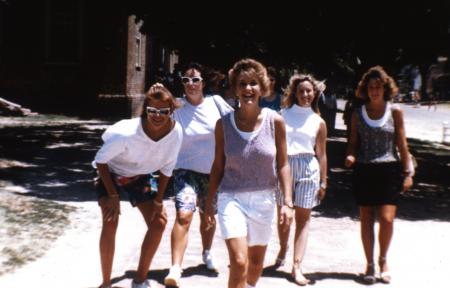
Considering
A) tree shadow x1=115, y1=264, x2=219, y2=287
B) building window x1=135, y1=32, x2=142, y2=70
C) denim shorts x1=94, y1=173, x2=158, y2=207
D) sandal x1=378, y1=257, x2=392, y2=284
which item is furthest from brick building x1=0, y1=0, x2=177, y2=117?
denim shorts x1=94, y1=173, x2=158, y2=207

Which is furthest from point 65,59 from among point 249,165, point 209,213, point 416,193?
point 249,165

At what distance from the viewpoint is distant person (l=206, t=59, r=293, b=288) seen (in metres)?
4.47

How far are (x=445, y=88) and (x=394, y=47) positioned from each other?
211 feet

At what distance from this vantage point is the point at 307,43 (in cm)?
1257

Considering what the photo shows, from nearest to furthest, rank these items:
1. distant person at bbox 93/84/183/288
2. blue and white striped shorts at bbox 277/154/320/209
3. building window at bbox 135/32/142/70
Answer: distant person at bbox 93/84/183/288 → blue and white striped shorts at bbox 277/154/320/209 → building window at bbox 135/32/142/70

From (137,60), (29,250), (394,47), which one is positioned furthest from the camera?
(137,60)

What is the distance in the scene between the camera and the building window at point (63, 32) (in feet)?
76.4

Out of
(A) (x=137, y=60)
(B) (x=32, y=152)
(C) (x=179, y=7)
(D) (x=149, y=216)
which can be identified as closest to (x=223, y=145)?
(D) (x=149, y=216)

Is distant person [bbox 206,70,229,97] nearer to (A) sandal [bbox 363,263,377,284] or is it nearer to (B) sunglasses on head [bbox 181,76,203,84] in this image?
(B) sunglasses on head [bbox 181,76,203,84]

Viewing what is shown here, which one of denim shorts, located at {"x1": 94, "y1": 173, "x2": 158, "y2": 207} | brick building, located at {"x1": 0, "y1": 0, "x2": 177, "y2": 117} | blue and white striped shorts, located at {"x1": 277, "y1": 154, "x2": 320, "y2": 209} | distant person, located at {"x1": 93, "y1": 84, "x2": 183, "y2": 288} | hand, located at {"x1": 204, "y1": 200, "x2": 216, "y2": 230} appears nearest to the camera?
hand, located at {"x1": 204, "y1": 200, "x2": 216, "y2": 230}

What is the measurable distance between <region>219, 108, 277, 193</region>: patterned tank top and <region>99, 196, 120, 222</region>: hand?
928mm

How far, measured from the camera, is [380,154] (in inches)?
230

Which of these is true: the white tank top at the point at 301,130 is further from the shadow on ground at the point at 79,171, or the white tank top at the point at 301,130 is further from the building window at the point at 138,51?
the building window at the point at 138,51

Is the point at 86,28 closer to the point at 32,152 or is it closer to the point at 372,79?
the point at 32,152
